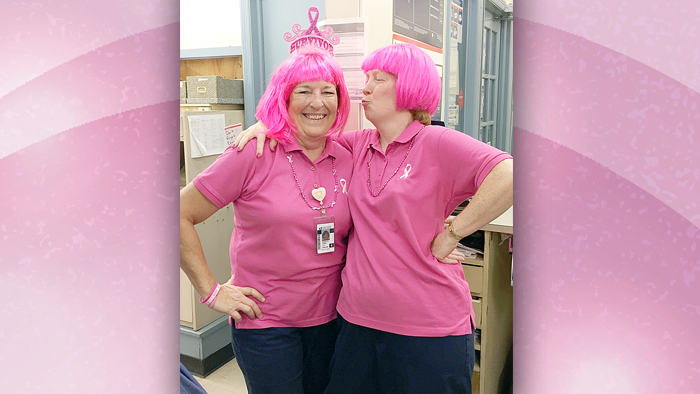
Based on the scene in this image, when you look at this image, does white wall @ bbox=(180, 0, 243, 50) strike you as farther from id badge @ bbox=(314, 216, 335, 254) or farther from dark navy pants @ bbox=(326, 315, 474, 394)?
A: dark navy pants @ bbox=(326, 315, 474, 394)

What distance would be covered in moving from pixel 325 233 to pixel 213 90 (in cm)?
120

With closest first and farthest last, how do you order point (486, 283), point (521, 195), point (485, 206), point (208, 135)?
point (521, 195), point (485, 206), point (208, 135), point (486, 283)

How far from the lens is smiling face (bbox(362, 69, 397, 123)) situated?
114cm

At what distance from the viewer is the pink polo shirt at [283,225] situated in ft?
3.66

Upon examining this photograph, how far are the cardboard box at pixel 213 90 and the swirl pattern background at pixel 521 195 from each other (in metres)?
1.40

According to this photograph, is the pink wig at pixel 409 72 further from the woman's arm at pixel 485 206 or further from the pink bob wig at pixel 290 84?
the woman's arm at pixel 485 206

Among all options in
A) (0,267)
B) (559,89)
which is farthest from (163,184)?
(559,89)

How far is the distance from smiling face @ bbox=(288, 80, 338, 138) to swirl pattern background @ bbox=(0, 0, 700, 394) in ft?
2.19

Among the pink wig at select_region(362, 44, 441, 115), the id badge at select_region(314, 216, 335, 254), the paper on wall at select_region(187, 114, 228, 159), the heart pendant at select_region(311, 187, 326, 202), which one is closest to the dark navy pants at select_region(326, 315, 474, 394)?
the id badge at select_region(314, 216, 335, 254)

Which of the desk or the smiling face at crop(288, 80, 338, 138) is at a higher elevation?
the smiling face at crop(288, 80, 338, 138)

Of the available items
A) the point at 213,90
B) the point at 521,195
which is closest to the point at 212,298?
the point at 521,195

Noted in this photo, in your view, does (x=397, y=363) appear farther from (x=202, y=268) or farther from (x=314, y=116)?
(x=314, y=116)

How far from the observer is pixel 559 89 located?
0.42 metres

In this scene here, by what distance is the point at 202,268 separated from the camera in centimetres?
116
